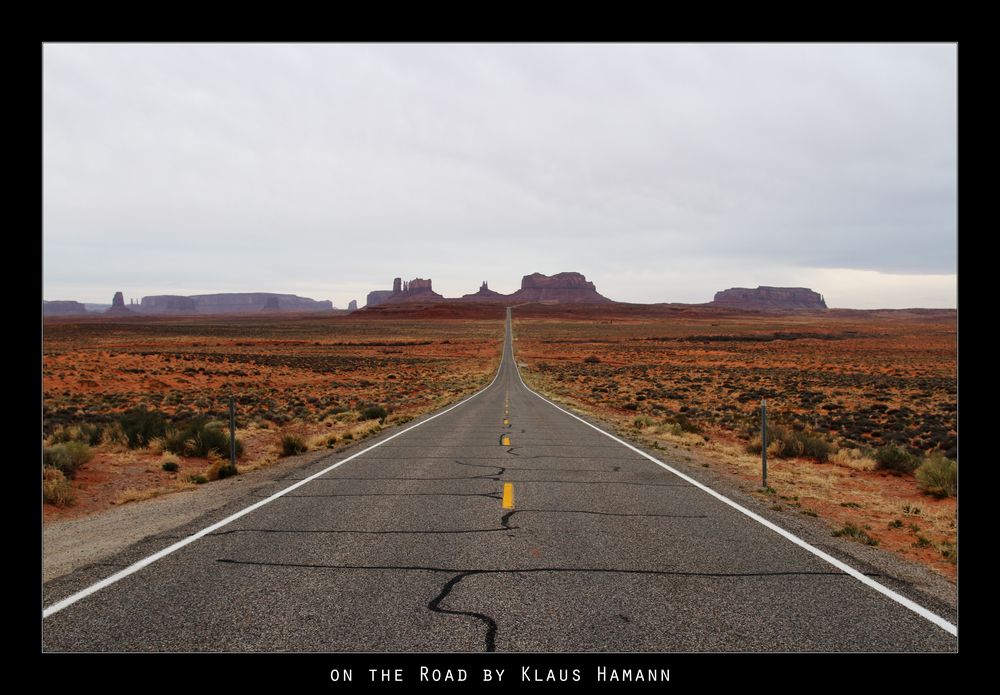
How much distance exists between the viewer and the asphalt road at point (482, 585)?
3631 millimetres

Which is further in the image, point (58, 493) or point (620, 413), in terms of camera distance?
point (620, 413)

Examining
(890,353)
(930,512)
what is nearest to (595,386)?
(930,512)

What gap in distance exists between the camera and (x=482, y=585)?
461 cm

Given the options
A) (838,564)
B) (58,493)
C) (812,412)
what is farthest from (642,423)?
(58,493)

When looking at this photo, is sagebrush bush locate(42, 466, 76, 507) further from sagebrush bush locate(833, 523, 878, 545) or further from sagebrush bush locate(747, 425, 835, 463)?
sagebrush bush locate(747, 425, 835, 463)

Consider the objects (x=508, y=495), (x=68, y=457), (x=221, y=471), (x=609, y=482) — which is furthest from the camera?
(x=68, y=457)

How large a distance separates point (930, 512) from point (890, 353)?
2903 inches

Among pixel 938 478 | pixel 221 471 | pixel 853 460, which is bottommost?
pixel 853 460

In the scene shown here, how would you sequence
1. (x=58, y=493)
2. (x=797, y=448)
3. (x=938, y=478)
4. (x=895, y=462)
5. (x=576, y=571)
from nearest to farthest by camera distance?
(x=576, y=571) < (x=58, y=493) < (x=938, y=478) < (x=895, y=462) < (x=797, y=448)

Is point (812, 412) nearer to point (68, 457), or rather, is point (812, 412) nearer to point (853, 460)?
point (853, 460)

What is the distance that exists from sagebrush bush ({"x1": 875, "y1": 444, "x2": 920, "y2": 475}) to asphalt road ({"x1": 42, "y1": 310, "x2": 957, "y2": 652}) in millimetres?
7704

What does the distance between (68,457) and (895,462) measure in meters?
18.0
